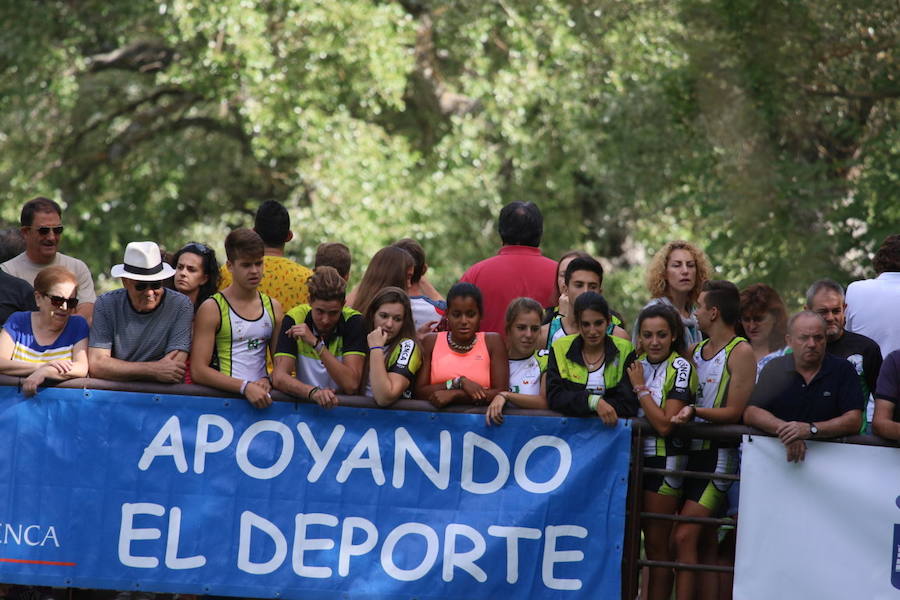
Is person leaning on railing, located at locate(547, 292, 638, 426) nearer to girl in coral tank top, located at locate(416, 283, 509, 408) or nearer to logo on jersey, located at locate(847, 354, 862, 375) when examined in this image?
girl in coral tank top, located at locate(416, 283, 509, 408)

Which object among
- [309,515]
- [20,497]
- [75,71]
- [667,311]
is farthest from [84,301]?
[75,71]

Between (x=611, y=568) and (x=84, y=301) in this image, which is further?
(x=84, y=301)

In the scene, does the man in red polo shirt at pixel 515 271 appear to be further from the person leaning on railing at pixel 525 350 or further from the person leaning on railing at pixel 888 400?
the person leaning on railing at pixel 888 400

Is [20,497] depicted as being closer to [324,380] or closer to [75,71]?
[324,380]

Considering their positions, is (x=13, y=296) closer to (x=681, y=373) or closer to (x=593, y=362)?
(x=593, y=362)

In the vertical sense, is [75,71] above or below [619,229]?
above

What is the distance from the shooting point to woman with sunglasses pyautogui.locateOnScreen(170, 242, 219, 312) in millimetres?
7621

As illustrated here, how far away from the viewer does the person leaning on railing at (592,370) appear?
6.75 meters

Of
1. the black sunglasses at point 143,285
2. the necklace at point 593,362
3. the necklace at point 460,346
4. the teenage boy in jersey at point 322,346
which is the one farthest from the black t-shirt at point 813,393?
the black sunglasses at point 143,285

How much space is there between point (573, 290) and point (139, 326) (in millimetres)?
2277

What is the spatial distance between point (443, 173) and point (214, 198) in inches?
168

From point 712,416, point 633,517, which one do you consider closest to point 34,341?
point 633,517

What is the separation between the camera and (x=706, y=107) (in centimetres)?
1538

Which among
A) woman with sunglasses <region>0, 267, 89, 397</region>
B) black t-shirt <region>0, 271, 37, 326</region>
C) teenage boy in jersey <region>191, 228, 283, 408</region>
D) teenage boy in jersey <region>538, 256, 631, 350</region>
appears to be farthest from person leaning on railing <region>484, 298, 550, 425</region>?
black t-shirt <region>0, 271, 37, 326</region>
